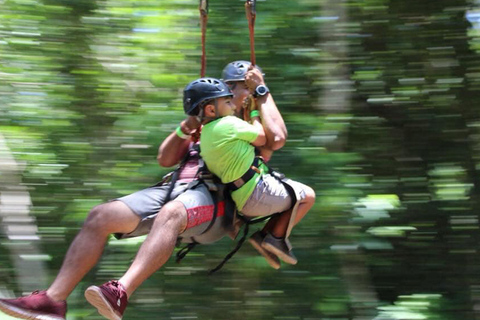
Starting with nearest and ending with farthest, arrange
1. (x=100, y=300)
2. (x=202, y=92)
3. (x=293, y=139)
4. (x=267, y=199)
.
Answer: (x=100, y=300) < (x=202, y=92) < (x=267, y=199) < (x=293, y=139)

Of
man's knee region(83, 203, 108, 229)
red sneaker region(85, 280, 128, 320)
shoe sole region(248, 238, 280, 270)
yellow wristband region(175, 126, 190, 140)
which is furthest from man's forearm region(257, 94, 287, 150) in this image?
red sneaker region(85, 280, 128, 320)

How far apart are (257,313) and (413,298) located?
1110mm

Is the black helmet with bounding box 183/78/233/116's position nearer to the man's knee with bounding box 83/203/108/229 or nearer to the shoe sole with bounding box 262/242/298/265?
the man's knee with bounding box 83/203/108/229

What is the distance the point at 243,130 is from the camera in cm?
382

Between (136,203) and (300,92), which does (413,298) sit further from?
(136,203)

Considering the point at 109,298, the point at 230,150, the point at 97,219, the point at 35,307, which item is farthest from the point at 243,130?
the point at 35,307

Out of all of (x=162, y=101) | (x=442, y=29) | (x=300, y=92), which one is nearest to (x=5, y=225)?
(x=162, y=101)

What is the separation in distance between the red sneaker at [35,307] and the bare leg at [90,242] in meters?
0.04

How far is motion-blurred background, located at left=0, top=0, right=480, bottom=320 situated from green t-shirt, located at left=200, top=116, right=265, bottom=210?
1568 mm

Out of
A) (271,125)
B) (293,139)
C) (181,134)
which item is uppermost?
(271,125)

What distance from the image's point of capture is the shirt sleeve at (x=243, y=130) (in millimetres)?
3820

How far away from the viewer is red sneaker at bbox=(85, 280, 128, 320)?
11.1 feet

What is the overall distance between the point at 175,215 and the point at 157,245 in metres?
0.17

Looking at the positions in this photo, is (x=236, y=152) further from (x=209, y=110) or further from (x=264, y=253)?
(x=264, y=253)
